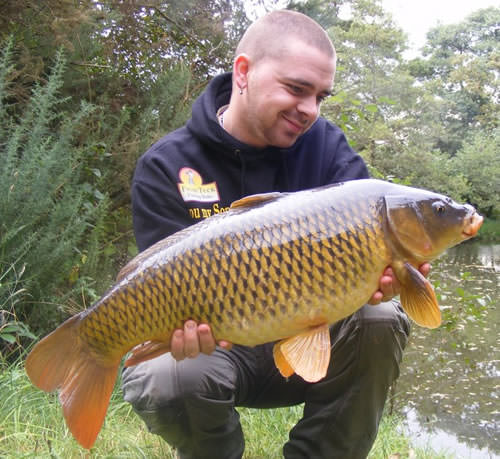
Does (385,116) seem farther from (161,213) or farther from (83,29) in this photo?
(161,213)

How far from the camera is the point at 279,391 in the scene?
1.49 meters

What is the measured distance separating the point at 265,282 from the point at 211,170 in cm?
61

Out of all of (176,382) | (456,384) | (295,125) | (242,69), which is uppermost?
(242,69)

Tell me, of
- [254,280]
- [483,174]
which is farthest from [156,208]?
[483,174]

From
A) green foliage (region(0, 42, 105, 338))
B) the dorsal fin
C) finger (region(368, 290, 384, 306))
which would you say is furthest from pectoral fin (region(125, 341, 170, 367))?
green foliage (region(0, 42, 105, 338))

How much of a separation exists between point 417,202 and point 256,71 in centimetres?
65

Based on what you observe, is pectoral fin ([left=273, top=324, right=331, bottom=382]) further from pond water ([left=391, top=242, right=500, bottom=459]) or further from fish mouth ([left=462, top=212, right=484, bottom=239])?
pond water ([left=391, top=242, right=500, bottom=459])

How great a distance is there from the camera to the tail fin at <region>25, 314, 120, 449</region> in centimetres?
115

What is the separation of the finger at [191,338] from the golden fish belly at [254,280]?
0.06 ft

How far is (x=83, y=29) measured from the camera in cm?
280

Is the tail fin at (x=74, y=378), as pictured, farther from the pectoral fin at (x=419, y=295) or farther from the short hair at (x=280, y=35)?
the short hair at (x=280, y=35)

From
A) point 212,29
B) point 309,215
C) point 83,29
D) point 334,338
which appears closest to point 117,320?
point 309,215

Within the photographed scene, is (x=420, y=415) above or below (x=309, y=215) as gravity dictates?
below

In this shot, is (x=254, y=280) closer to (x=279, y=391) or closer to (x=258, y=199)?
(x=258, y=199)
